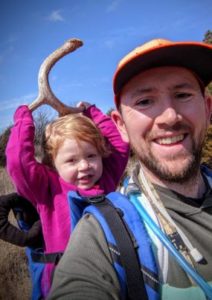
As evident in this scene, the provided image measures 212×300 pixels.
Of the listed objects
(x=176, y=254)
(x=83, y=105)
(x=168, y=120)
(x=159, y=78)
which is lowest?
(x=176, y=254)

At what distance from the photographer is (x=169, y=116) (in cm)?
135

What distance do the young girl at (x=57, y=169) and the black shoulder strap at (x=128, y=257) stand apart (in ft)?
3.06

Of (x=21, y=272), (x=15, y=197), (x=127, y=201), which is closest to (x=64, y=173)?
(x=15, y=197)

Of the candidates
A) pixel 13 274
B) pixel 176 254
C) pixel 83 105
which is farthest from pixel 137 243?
pixel 13 274

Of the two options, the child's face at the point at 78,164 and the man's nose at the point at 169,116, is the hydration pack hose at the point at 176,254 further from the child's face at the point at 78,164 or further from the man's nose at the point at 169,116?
the child's face at the point at 78,164

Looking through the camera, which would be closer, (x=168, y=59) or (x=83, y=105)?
(x=168, y=59)

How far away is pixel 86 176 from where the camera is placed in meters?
2.24

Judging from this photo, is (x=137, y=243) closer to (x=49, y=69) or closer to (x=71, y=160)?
(x=71, y=160)

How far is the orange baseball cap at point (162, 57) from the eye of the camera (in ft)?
4.35

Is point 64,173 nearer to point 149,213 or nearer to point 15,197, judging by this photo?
point 15,197

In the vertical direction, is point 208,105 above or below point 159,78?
below

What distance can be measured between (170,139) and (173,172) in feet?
0.53

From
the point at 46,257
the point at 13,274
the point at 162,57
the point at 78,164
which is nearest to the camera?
the point at 162,57

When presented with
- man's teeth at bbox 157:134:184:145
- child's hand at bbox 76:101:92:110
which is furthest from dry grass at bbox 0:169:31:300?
man's teeth at bbox 157:134:184:145
